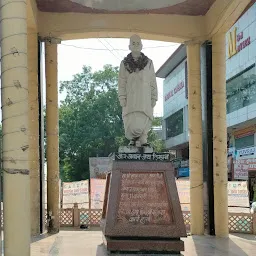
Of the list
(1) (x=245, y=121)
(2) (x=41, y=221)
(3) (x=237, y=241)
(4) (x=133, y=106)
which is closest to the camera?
(4) (x=133, y=106)

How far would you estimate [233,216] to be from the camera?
1165 cm

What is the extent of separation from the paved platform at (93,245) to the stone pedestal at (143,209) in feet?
2.34

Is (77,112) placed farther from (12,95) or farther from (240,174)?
(12,95)

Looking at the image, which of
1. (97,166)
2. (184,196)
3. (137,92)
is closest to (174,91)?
(97,166)

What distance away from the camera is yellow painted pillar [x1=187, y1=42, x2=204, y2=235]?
10.6 metres

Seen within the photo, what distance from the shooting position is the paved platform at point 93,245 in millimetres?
7816

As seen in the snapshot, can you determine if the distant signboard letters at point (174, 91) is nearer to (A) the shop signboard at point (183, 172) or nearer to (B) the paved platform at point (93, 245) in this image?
(A) the shop signboard at point (183, 172)

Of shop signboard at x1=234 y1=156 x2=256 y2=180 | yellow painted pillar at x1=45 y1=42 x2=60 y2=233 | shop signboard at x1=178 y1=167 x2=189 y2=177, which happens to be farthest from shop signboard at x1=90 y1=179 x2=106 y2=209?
shop signboard at x1=178 y1=167 x2=189 y2=177

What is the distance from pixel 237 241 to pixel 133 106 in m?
3.67

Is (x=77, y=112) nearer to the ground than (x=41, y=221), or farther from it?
farther from it

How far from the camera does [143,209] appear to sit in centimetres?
723

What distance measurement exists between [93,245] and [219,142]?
372 cm

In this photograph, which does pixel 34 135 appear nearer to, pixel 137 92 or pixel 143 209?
pixel 137 92

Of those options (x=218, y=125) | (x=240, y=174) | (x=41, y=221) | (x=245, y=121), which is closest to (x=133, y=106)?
(x=218, y=125)
